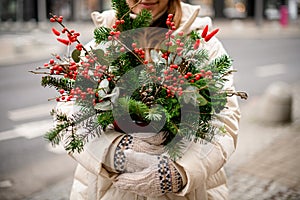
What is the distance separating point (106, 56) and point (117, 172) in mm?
482

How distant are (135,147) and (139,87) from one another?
26cm

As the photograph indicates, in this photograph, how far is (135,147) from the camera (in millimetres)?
1861

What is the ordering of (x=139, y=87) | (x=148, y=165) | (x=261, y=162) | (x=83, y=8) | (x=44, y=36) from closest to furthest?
1. (x=139, y=87)
2. (x=148, y=165)
3. (x=261, y=162)
4. (x=44, y=36)
5. (x=83, y=8)

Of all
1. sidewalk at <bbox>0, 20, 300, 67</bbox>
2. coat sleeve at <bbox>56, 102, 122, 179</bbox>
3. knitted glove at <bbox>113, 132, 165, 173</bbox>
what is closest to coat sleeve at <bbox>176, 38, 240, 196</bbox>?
knitted glove at <bbox>113, 132, 165, 173</bbox>

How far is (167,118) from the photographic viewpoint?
5.44ft

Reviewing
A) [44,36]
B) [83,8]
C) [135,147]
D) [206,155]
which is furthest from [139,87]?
[83,8]

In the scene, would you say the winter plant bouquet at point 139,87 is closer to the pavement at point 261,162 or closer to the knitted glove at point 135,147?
the knitted glove at point 135,147

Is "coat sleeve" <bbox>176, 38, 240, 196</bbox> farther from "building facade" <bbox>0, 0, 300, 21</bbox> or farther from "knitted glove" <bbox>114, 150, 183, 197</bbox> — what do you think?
"building facade" <bbox>0, 0, 300, 21</bbox>

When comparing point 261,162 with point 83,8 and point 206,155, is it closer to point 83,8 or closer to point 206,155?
point 206,155

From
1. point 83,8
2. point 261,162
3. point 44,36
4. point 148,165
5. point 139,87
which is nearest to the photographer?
point 139,87

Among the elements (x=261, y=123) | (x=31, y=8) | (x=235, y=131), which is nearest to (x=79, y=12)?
(x=31, y=8)

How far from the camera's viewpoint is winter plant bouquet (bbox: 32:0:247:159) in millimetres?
1684

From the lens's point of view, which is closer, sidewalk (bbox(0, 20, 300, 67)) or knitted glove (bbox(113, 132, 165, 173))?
knitted glove (bbox(113, 132, 165, 173))

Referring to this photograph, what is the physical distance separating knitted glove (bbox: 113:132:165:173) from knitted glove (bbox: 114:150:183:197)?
0.07 ft
